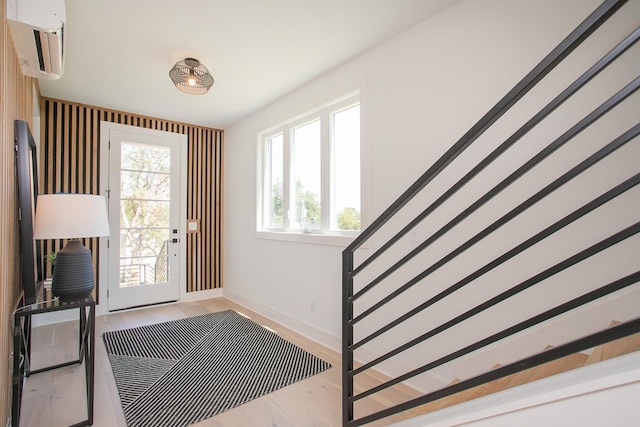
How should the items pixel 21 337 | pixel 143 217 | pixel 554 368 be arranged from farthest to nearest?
pixel 143 217 < pixel 21 337 < pixel 554 368

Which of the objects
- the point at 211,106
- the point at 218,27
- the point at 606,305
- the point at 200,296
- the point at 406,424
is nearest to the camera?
the point at 406,424

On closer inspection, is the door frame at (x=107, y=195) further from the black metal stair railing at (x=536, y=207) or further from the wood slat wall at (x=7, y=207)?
the black metal stair railing at (x=536, y=207)

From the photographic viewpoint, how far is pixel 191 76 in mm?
2830

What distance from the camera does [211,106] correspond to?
158 inches

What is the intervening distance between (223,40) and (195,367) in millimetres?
2676

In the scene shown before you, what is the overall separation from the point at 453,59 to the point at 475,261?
1352 millimetres

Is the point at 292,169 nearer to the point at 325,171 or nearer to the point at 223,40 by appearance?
the point at 325,171

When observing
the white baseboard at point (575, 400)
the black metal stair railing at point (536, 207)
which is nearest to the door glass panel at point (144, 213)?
the black metal stair railing at point (536, 207)

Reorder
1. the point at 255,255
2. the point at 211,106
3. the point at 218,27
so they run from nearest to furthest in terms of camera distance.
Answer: the point at 218,27, the point at 211,106, the point at 255,255

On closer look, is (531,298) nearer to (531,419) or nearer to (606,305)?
(606,305)

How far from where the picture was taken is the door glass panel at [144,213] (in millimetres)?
4262

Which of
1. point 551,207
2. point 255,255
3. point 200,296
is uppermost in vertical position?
point 551,207

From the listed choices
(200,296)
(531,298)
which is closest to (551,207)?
(531,298)

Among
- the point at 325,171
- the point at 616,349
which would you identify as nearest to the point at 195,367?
the point at 325,171
